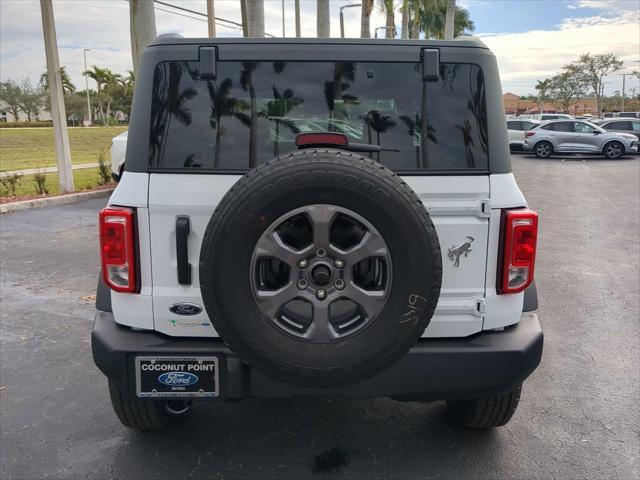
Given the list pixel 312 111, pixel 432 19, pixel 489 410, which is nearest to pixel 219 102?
pixel 312 111

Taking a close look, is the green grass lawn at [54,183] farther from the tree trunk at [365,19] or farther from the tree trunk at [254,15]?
the tree trunk at [365,19]

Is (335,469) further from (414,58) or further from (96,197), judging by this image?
(96,197)

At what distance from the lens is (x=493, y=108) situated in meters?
2.56

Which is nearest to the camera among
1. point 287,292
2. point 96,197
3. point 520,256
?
point 287,292

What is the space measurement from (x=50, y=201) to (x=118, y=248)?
9837 millimetres

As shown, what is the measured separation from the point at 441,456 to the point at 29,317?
12.6 feet

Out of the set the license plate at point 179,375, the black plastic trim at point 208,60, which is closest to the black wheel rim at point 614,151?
the black plastic trim at point 208,60

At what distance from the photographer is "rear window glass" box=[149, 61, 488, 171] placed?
8.29 feet

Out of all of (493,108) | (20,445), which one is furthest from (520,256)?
(20,445)

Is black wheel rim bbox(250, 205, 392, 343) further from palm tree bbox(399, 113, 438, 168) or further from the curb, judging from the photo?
the curb

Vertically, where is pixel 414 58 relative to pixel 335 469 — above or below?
above

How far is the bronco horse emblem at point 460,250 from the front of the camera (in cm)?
250

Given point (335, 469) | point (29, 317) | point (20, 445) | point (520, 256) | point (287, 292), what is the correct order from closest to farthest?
point (287, 292)
point (520, 256)
point (335, 469)
point (20, 445)
point (29, 317)

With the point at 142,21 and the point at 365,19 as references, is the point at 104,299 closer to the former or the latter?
the point at 142,21
